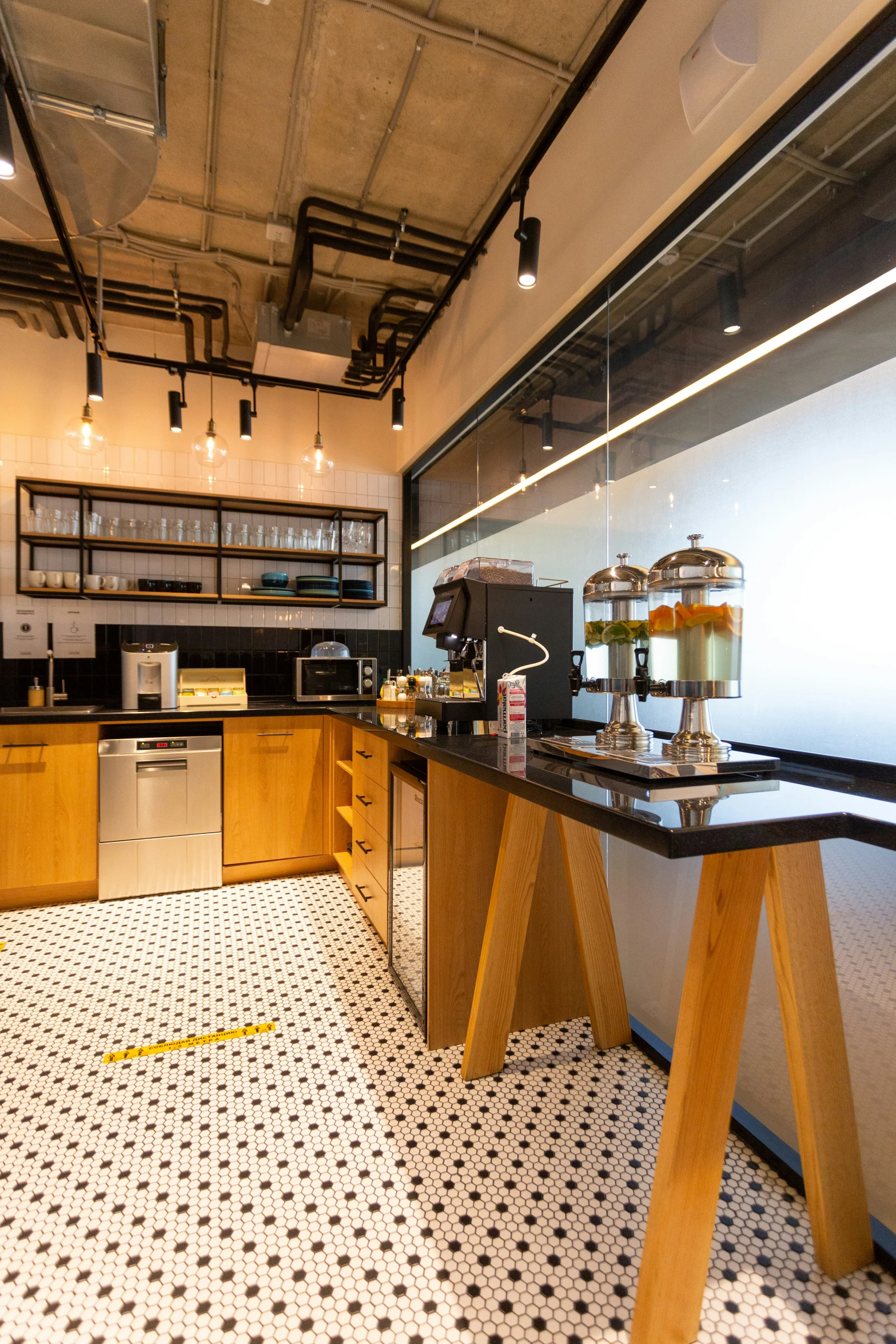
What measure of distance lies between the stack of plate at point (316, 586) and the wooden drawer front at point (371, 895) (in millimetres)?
1838

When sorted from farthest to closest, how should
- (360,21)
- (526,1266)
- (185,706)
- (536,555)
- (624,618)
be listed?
(185,706) → (536,555) → (360,21) → (624,618) → (526,1266)

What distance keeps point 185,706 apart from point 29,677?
1.08m

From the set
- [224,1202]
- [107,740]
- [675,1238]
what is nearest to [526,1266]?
[675,1238]

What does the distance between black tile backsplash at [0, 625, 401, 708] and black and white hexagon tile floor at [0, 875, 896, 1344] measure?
2.05 m

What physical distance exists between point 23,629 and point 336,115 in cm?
320

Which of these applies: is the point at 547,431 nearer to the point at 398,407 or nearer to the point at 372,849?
the point at 398,407

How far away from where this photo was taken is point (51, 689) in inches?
150

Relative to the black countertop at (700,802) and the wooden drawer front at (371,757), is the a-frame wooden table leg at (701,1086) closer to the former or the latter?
the black countertop at (700,802)

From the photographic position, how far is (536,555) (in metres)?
2.84

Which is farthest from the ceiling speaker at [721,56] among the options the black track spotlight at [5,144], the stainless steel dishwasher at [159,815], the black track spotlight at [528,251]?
the stainless steel dishwasher at [159,815]

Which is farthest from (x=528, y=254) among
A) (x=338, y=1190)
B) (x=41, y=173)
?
(x=338, y=1190)

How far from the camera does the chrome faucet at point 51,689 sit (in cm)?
383

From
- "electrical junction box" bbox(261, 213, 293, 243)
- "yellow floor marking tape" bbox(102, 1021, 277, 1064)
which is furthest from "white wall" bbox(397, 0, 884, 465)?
"yellow floor marking tape" bbox(102, 1021, 277, 1064)

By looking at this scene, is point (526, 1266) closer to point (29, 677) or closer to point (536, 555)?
point (536, 555)
